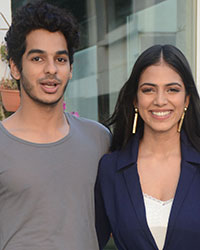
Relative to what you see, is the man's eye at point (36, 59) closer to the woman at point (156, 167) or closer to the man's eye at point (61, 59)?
the man's eye at point (61, 59)

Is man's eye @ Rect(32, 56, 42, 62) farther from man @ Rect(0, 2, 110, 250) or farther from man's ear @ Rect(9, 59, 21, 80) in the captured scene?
man's ear @ Rect(9, 59, 21, 80)

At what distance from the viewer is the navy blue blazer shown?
80.9 inches

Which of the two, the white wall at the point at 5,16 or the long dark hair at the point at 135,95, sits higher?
the white wall at the point at 5,16

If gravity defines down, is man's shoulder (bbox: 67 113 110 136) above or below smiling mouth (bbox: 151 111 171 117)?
below

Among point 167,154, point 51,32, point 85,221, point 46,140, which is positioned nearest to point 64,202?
point 85,221

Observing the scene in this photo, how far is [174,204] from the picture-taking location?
209 cm

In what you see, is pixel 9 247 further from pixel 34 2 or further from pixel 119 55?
pixel 119 55

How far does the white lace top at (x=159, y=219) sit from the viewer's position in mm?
2105

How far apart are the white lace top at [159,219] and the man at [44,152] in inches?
11.9

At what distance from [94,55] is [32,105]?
3369 millimetres

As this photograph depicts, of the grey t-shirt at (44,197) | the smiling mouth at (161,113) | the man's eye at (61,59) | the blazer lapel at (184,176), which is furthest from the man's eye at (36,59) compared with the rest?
the blazer lapel at (184,176)

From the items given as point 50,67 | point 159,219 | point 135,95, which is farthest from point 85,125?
point 159,219

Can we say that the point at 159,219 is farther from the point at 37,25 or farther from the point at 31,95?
the point at 37,25

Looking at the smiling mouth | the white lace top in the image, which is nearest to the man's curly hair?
the smiling mouth
